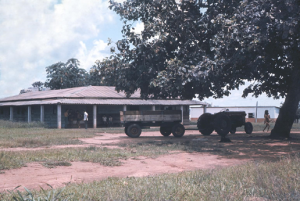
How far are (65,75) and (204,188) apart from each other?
47317mm

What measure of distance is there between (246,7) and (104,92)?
24.4 m

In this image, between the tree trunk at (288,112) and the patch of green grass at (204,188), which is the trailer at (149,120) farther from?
the patch of green grass at (204,188)

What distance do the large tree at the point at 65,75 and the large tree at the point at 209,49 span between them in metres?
35.6

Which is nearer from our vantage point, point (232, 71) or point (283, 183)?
point (283, 183)

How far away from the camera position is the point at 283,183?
18.7 feet

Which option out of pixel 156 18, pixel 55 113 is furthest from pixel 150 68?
pixel 55 113

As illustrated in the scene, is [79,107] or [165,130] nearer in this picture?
[165,130]

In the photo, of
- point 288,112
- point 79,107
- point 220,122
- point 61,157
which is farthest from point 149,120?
point 79,107

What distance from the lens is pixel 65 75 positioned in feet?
165

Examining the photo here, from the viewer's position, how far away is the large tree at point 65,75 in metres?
50.1

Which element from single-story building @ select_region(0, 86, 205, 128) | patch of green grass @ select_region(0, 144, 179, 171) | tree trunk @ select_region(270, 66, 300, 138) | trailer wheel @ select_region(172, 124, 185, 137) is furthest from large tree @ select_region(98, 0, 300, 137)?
single-story building @ select_region(0, 86, 205, 128)

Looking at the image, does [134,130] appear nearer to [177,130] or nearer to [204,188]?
[177,130]

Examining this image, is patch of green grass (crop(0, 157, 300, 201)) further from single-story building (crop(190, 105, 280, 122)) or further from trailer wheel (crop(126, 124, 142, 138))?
single-story building (crop(190, 105, 280, 122))

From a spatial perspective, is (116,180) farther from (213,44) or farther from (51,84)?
(51,84)
